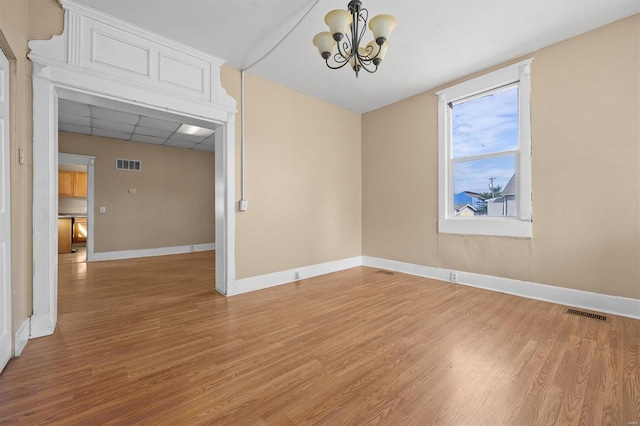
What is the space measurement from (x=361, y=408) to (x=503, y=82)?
12.9 ft

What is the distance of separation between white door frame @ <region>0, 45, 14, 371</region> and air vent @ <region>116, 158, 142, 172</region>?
195 inches

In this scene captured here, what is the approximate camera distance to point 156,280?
13.3 feet

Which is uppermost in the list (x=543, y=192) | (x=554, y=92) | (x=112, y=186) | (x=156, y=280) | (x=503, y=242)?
(x=554, y=92)

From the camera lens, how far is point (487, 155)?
11.6 feet

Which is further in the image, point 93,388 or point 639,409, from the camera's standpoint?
point 93,388

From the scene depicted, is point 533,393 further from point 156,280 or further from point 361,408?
point 156,280

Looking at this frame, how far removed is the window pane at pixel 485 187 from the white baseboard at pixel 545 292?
87cm

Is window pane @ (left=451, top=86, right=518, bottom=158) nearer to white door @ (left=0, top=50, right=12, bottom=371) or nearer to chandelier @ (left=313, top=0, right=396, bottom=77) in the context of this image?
chandelier @ (left=313, top=0, right=396, bottom=77)

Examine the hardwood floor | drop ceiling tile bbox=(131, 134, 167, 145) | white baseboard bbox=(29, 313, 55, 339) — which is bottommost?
the hardwood floor

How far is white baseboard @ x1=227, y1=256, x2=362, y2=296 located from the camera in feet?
11.3

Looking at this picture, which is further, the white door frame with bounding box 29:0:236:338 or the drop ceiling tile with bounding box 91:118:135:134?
the drop ceiling tile with bounding box 91:118:135:134

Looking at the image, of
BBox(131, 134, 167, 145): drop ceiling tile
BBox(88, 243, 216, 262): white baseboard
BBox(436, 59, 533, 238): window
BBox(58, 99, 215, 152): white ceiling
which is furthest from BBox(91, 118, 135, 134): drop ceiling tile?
BBox(436, 59, 533, 238): window

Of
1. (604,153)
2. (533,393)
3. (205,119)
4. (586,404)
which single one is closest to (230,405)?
(533,393)

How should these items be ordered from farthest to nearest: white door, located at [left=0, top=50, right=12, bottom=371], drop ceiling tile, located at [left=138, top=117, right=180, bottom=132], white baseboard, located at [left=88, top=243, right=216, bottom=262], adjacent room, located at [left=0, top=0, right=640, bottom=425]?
white baseboard, located at [left=88, top=243, right=216, bottom=262] < drop ceiling tile, located at [left=138, top=117, right=180, bottom=132] < white door, located at [left=0, top=50, right=12, bottom=371] < adjacent room, located at [left=0, top=0, right=640, bottom=425]
